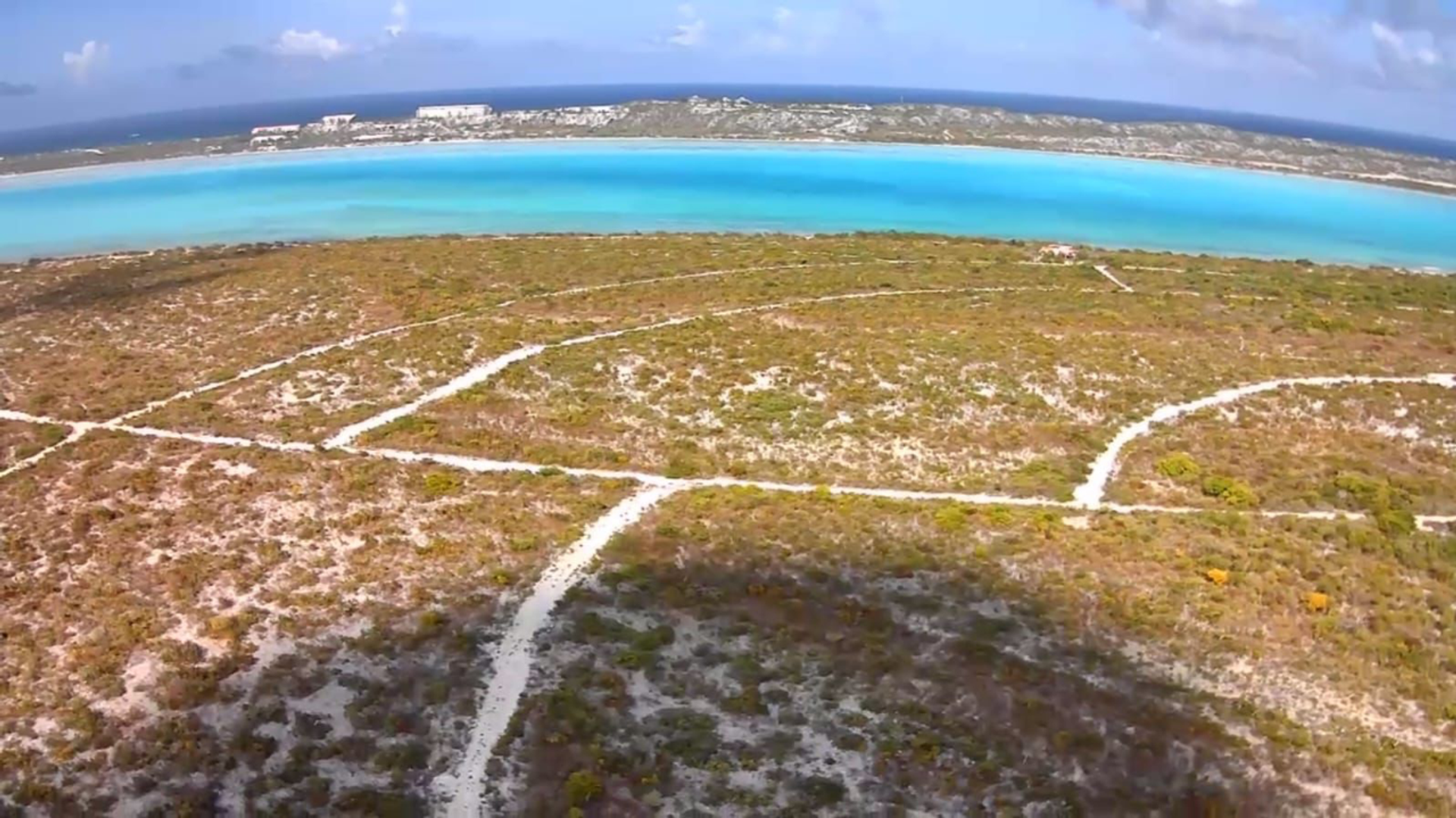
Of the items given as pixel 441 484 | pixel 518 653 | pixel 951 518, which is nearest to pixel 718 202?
pixel 441 484

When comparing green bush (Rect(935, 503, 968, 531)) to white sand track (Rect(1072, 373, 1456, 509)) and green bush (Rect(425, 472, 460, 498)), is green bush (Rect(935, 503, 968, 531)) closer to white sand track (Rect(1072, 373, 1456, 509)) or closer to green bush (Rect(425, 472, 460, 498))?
white sand track (Rect(1072, 373, 1456, 509))

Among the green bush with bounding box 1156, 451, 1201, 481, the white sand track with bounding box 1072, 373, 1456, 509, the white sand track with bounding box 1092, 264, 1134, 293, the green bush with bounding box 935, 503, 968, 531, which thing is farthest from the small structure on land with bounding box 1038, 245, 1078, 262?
the green bush with bounding box 935, 503, 968, 531

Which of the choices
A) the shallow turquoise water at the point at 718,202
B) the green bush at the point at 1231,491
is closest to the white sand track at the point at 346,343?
the shallow turquoise water at the point at 718,202

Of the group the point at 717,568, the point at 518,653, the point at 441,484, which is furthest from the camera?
the point at 441,484

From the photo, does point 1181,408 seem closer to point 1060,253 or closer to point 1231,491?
point 1231,491

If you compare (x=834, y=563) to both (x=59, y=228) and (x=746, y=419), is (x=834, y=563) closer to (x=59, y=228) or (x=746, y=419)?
(x=746, y=419)

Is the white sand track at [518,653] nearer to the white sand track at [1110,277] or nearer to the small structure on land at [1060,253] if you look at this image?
the white sand track at [1110,277]
